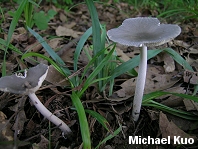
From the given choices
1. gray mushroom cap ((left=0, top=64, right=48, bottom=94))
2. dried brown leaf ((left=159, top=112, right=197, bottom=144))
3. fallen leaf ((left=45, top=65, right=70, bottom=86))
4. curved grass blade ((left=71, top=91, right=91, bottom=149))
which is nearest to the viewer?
gray mushroom cap ((left=0, top=64, right=48, bottom=94))

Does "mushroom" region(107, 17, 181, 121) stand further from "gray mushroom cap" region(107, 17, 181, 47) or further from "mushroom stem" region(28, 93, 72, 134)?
"mushroom stem" region(28, 93, 72, 134)

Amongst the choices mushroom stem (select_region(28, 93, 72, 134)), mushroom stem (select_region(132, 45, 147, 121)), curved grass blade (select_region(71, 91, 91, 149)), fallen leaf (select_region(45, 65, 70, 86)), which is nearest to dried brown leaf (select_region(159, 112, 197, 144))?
mushroom stem (select_region(132, 45, 147, 121))

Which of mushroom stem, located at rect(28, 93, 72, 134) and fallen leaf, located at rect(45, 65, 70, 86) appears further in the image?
fallen leaf, located at rect(45, 65, 70, 86)

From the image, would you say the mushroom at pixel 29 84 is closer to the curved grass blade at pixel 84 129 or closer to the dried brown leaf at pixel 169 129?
the curved grass blade at pixel 84 129

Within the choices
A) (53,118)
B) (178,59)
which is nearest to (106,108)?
(53,118)

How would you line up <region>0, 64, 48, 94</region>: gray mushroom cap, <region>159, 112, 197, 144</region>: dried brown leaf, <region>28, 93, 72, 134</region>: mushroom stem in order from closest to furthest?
<region>0, 64, 48, 94</region>: gray mushroom cap → <region>28, 93, 72, 134</region>: mushroom stem → <region>159, 112, 197, 144</region>: dried brown leaf

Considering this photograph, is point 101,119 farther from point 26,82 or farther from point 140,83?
point 26,82

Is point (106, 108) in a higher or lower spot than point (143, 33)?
lower
